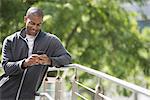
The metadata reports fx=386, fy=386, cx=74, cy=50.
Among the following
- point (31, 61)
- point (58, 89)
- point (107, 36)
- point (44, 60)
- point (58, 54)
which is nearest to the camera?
point (31, 61)

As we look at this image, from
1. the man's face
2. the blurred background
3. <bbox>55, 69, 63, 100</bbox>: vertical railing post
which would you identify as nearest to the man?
the man's face

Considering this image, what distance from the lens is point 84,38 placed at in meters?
8.56

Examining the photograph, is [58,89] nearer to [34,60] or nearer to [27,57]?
[27,57]

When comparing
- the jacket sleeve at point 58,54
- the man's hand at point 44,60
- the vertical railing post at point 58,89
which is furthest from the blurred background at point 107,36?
the man's hand at point 44,60

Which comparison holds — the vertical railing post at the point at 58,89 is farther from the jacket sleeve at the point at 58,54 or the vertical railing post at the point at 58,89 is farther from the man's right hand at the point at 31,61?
the man's right hand at the point at 31,61

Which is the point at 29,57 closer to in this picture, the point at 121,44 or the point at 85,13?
the point at 85,13

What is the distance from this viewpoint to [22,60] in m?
2.05

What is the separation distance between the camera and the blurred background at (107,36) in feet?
25.9

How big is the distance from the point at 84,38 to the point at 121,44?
0.83m

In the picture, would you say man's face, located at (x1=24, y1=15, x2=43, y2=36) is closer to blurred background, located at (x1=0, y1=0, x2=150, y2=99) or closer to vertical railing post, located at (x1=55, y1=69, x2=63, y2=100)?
vertical railing post, located at (x1=55, y1=69, x2=63, y2=100)

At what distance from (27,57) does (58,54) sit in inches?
7.9

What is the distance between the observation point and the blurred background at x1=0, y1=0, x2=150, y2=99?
7.88 m

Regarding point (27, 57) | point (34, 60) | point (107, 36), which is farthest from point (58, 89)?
point (107, 36)

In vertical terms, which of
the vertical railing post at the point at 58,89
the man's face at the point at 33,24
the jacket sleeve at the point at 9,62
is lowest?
the vertical railing post at the point at 58,89
